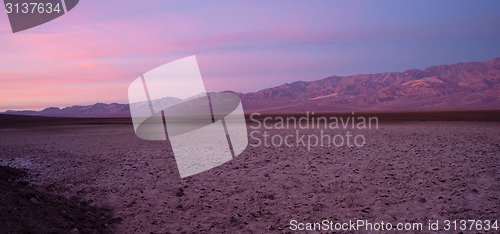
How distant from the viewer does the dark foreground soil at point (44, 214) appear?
6.91m

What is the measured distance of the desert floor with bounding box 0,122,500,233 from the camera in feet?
28.8

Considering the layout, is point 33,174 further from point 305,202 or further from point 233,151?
point 305,202

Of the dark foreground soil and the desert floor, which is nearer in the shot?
the dark foreground soil

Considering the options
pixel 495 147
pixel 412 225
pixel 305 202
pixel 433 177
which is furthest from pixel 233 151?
pixel 495 147

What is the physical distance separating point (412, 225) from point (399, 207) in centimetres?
103

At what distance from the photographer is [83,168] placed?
1416 centimetres

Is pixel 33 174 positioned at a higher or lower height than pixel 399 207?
higher

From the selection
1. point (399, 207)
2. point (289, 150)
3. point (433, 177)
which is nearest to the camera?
point (399, 207)

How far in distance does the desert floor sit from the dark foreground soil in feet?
1.36

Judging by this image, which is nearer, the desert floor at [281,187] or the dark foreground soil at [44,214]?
the dark foreground soil at [44,214]

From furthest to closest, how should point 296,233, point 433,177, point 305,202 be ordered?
1. point 433,177
2. point 305,202
3. point 296,233

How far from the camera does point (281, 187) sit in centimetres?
1118

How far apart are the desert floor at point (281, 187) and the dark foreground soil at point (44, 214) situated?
42 centimetres

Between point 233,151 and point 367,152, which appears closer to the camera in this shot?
point 367,152
